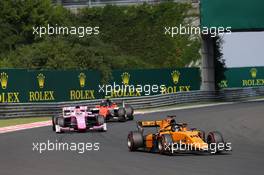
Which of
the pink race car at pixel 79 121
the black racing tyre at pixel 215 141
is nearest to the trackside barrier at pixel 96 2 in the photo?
the pink race car at pixel 79 121

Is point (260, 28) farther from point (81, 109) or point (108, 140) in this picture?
point (108, 140)

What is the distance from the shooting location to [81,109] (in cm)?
2388

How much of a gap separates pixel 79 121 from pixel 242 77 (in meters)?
26.6

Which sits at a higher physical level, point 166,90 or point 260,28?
point 260,28

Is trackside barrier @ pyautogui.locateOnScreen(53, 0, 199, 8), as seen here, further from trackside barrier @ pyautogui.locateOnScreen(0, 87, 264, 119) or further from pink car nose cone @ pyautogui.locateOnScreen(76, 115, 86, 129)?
pink car nose cone @ pyautogui.locateOnScreen(76, 115, 86, 129)

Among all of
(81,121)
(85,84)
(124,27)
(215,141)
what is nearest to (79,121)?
(81,121)

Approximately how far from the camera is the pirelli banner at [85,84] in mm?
35656

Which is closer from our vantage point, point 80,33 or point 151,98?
point 151,98

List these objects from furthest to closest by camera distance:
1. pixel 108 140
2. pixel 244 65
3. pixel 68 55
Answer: pixel 244 65
pixel 68 55
pixel 108 140

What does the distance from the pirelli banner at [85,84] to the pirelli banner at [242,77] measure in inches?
146

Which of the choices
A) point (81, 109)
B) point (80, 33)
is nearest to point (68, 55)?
point (80, 33)

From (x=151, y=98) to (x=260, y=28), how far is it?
744cm

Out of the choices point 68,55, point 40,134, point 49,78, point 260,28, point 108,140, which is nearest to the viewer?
point 108,140

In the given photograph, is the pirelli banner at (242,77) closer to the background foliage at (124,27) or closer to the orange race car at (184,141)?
the background foliage at (124,27)
